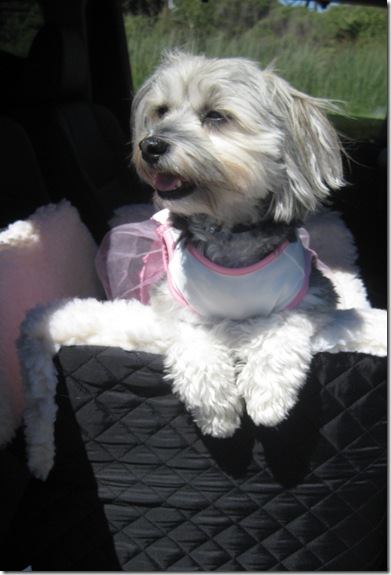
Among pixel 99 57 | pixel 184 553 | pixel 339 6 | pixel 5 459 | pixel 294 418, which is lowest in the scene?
pixel 184 553

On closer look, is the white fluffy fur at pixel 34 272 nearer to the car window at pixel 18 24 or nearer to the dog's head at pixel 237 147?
the dog's head at pixel 237 147

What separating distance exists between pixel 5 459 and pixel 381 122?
2893 mm

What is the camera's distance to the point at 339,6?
3.52 meters

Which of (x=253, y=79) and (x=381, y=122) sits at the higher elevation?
(x=253, y=79)

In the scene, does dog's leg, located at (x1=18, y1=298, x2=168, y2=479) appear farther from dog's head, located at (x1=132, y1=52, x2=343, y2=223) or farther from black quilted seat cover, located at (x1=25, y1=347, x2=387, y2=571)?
dog's head, located at (x1=132, y1=52, x2=343, y2=223)

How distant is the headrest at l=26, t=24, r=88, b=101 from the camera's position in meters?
2.91

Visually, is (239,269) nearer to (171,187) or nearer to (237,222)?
(237,222)

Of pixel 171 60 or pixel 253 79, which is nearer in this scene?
pixel 253 79

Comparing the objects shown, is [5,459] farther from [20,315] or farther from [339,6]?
[339,6]

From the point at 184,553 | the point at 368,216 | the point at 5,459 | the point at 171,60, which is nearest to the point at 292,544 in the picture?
the point at 184,553

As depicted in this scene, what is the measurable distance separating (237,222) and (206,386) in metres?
0.55

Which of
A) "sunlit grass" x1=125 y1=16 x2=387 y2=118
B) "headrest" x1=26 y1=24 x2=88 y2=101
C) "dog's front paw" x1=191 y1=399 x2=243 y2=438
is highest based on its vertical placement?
"headrest" x1=26 y1=24 x2=88 y2=101

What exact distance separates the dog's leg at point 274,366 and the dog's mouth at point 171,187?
0.45 m

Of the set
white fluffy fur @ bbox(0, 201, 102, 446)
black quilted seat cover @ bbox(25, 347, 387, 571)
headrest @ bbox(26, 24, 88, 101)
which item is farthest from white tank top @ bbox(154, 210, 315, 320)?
headrest @ bbox(26, 24, 88, 101)
